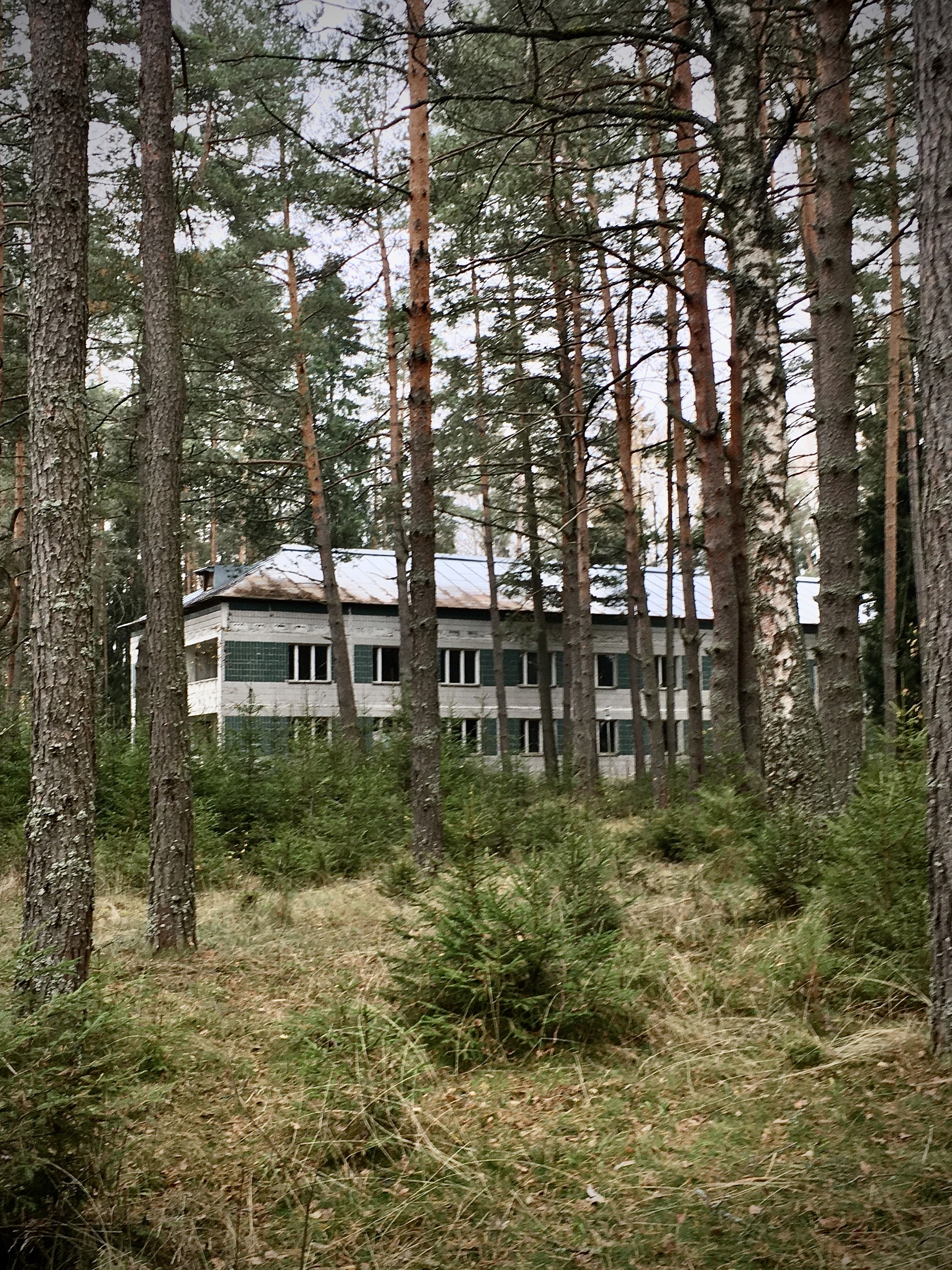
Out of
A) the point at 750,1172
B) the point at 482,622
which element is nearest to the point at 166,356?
the point at 750,1172

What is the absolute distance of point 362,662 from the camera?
114 feet

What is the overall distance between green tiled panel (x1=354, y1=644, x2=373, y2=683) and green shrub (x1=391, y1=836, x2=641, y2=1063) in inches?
1134

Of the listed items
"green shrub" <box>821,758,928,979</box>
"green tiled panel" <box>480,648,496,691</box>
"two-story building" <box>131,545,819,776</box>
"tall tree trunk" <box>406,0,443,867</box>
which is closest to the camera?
"green shrub" <box>821,758,928,979</box>

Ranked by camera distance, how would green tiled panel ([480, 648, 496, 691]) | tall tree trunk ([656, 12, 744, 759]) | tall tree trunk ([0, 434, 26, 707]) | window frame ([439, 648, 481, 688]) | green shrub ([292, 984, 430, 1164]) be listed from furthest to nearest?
1. green tiled panel ([480, 648, 496, 691])
2. window frame ([439, 648, 481, 688])
3. tall tree trunk ([0, 434, 26, 707])
4. tall tree trunk ([656, 12, 744, 759])
5. green shrub ([292, 984, 430, 1164])

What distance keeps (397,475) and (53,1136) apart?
1936 centimetres

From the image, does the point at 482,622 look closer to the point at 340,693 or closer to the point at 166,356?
the point at 340,693

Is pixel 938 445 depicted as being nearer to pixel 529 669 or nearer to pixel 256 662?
pixel 256 662

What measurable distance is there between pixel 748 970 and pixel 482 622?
30905mm

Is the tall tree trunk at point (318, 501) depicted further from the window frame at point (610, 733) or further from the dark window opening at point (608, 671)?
the dark window opening at point (608, 671)

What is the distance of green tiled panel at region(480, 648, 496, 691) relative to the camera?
121ft

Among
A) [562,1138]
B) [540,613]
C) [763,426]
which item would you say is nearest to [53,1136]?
[562,1138]

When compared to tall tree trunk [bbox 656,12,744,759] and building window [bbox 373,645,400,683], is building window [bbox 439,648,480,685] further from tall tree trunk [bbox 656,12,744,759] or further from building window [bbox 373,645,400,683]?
tall tree trunk [bbox 656,12,744,759]

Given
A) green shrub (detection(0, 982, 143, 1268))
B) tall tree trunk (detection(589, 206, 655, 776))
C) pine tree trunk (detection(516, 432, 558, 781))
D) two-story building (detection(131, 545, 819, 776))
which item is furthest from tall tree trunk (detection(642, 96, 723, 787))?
green shrub (detection(0, 982, 143, 1268))

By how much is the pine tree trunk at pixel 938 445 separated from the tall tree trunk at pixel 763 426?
360 centimetres
